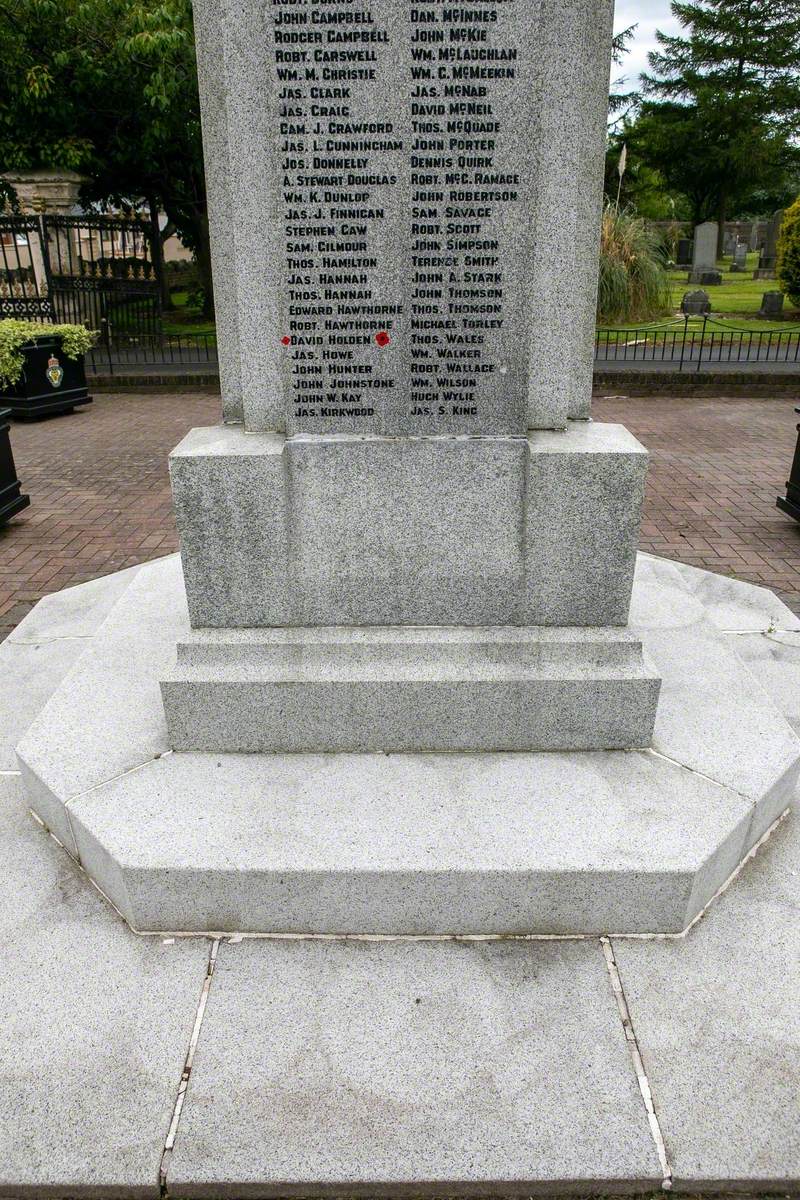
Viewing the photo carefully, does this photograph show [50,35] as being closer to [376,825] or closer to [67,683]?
[67,683]

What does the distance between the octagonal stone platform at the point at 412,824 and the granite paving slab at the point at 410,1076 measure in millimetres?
155

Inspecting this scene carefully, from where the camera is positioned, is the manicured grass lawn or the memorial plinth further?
the manicured grass lawn

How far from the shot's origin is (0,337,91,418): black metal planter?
12.5 metres

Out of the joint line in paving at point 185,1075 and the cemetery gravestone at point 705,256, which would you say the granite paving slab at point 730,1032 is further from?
the cemetery gravestone at point 705,256

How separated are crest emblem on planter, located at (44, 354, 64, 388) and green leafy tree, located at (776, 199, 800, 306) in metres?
15.8

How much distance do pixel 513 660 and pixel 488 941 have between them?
110 cm

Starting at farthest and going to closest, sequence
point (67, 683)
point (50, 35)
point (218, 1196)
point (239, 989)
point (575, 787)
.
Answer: point (50, 35) < point (67, 683) < point (575, 787) < point (239, 989) < point (218, 1196)

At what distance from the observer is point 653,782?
3512 millimetres

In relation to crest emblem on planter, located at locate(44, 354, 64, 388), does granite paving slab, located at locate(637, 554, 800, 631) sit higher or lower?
lower

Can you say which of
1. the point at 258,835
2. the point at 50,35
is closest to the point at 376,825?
the point at 258,835

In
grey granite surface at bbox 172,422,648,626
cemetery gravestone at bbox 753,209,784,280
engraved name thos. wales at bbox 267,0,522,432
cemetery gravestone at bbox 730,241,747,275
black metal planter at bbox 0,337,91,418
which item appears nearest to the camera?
engraved name thos. wales at bbox 267,0,522,432

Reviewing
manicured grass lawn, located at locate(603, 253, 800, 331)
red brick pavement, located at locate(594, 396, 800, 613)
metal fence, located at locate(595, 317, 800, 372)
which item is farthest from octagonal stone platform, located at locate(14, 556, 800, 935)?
manicured grass lawn, located at locate(603, 253, 800, 331)

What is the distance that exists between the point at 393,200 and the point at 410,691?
186 centimetres

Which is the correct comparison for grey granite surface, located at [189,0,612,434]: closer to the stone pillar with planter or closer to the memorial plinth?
the memorial plinth
